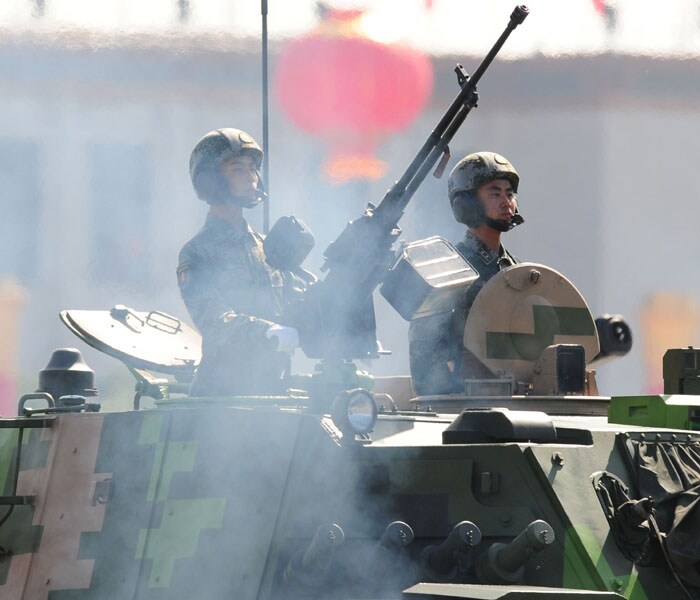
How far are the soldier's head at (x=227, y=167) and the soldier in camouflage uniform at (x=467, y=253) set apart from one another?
2.02 metres

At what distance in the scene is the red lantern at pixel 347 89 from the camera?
602 inches

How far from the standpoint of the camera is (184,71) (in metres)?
15.1

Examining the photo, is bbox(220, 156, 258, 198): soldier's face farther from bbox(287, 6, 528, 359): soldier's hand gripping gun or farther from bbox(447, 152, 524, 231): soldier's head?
bbox(447, 152, 524, 231): soldier's head

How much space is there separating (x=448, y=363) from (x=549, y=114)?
4.64m

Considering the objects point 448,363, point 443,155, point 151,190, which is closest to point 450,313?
point 448,363

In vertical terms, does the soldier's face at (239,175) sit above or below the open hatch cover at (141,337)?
above

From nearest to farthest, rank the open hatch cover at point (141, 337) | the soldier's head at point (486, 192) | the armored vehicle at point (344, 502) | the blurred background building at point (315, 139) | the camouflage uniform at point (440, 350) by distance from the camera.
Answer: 1. the armored vehicle at point (344, 502)
2. the open hatch cover at point (141, 337)
3. the camouflage uniform at point (440, 350)
4. the soldier's head at point (486, 192)
5. the blurred background building at point (315, 139)

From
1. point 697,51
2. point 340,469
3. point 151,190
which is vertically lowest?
point 340,469

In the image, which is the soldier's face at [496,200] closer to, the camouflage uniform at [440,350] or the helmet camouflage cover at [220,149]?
the camouflage uniform at [440,350]

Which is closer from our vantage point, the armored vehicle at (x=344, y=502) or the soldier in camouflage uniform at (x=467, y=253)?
the armored vehicle at (x=344, y=502)

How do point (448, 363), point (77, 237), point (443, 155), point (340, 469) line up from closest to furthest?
1. point (340, 469)
2. point (443, 155)
3. point (448, 363)
4. point (77, 237)

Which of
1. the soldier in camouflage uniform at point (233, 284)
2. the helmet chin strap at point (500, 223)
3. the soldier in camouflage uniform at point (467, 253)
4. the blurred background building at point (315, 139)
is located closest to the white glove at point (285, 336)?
the soldier in camouflage uniform at point (233, 284)

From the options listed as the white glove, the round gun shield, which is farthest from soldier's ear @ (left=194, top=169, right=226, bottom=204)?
the round gun shield

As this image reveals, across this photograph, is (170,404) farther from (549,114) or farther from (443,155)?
(549,114)
